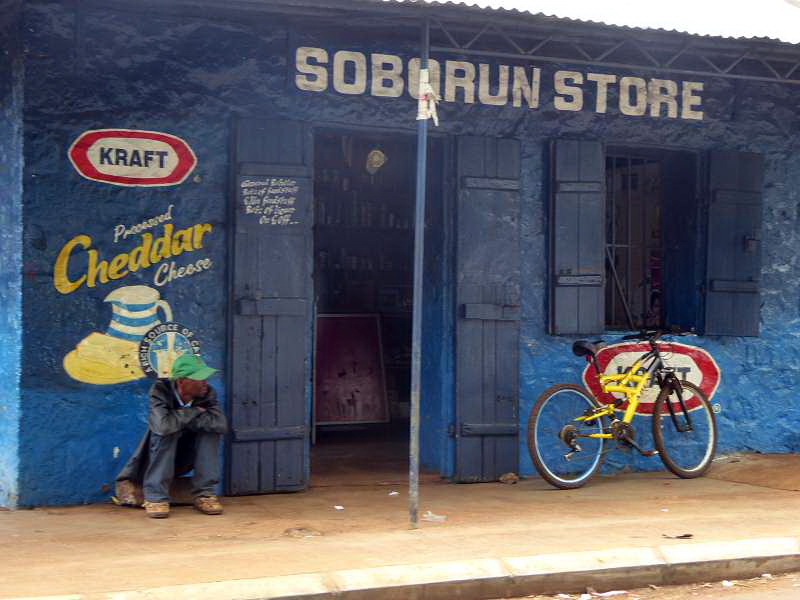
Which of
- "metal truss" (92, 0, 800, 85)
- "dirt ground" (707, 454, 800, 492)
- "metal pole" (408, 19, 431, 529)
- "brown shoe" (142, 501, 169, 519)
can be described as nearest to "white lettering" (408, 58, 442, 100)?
"metal truss" (92, 0, 800, 85)

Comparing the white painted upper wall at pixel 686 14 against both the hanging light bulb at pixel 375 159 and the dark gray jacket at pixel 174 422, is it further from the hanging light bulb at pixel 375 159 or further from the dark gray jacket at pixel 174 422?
the dark gray jacket at pixel 174 422

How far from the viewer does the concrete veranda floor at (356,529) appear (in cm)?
612

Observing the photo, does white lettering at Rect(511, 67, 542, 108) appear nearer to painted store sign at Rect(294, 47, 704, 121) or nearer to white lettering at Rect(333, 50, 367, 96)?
painted store sign at Rect(294, 47, 704, 121)

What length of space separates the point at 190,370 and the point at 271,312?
1061mm

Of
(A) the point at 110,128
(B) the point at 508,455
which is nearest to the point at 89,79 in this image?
(A) the point at 110,128

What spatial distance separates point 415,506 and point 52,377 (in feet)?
8.88

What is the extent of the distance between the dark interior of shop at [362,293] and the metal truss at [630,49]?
7.93 ft

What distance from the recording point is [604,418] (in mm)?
9328

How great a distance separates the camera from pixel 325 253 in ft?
42.0

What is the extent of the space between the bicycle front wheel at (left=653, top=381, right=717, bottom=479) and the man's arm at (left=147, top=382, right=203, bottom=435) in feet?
13.1

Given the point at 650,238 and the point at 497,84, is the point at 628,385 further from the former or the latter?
the point at 497,84

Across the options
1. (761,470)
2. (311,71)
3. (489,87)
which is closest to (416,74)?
(489,87)

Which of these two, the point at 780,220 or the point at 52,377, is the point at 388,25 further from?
the point at 780,220

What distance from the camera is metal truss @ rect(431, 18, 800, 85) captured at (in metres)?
8.54
